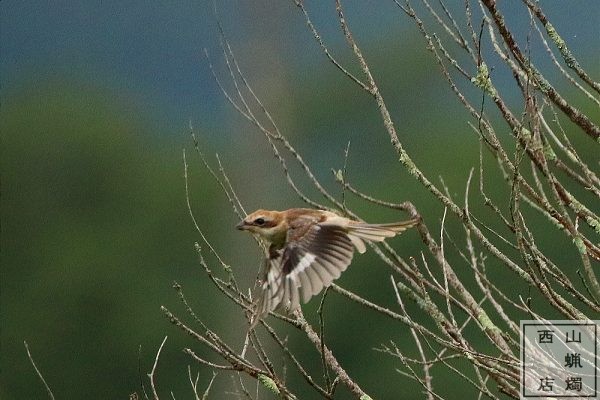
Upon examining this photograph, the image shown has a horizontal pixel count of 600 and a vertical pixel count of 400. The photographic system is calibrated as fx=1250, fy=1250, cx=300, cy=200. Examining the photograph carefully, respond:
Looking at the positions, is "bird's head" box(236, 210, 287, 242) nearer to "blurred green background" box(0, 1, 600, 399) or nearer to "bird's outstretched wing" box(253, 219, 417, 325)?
"bird's outstretched wing" box(253, 219, 417, 325)

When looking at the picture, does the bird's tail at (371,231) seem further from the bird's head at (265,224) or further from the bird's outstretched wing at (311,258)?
the bird's head at (265,224)

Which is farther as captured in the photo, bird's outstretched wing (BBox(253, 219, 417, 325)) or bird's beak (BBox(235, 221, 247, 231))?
bird's beak (BBox(235, 221, 247, 231))

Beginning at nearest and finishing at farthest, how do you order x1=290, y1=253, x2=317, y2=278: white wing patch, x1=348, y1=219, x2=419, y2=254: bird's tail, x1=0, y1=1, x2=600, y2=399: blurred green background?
x1=348, y1=219, x2=419, y2=254: bird's tail → x1=290, y1=253, x2=317, y2=278: white wing patch → x1=0, y1=1, x2=600, y2=399: blurred green background

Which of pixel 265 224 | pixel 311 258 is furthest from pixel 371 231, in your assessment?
pixel 265 224

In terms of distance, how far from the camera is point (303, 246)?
11.5 feet

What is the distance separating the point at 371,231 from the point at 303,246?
288 mm

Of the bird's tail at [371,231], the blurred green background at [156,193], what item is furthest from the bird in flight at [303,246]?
the blurred green background at [156,193]

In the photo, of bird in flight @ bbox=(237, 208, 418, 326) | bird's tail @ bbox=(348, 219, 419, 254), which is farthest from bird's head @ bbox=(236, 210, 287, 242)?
bird's tail @ bbox=(348, 219, 419, 254)

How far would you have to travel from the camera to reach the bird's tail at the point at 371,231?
10.3ft

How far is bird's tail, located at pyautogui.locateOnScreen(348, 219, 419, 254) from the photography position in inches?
124

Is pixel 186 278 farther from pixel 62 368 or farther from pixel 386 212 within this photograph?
pixel 386 212

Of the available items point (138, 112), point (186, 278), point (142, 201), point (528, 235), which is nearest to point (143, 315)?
point (186, 278)

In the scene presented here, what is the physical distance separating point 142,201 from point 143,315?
3.96 metres

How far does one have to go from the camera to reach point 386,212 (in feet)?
60.2
